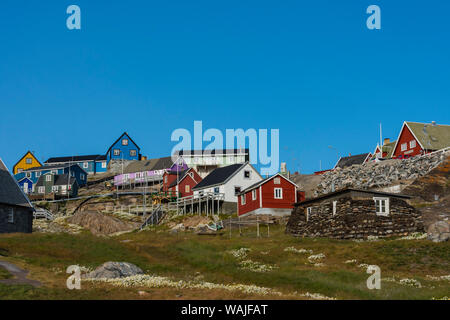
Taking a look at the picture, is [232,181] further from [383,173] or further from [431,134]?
[431,134]

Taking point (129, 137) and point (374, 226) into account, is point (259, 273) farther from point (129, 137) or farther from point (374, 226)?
point (129, 137)

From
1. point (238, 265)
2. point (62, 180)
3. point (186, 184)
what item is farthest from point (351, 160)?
point (238, 265)

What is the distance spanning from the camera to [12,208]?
61719 millimetres

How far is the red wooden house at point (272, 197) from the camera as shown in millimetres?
72438

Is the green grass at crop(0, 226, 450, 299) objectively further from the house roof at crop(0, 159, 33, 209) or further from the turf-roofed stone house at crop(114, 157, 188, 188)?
the turf-roofed stone house at crop(114, 157, 188, 188)

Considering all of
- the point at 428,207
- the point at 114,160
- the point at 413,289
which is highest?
the point at 114,160

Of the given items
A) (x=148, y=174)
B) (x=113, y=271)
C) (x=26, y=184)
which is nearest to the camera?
(x=113, y=271)

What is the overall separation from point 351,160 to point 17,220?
7564cm

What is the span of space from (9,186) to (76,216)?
1937 cm

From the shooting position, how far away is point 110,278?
30734 millimetres

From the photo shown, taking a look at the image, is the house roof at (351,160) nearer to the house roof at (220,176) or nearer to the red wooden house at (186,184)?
the red wooden house at (186,184)

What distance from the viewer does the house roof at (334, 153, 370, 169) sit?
113688 millimetres

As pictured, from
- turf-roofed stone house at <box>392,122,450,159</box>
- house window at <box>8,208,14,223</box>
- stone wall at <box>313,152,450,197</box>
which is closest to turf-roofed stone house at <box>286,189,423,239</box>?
stone wall at <box>313,152,450,197</box>
